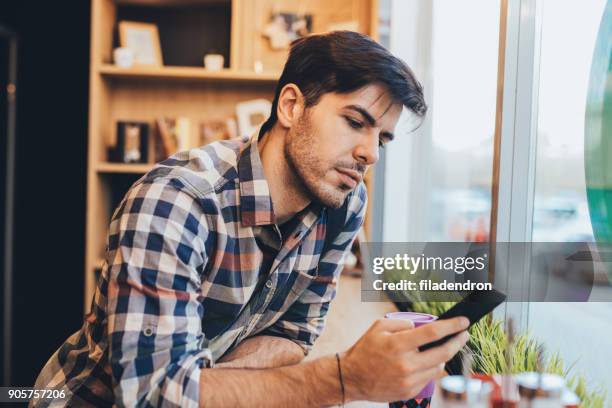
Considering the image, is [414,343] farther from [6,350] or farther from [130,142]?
[6,350]

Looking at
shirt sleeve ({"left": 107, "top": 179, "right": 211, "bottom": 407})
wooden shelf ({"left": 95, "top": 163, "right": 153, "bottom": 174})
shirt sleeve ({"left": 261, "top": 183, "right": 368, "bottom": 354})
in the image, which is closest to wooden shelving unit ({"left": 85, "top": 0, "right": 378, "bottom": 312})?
wooden shelf ({"left": 95, "top": 163, "right": 153, "bottom": 174})

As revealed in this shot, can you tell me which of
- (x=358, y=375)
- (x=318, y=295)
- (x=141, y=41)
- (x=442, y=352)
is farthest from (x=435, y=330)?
(x=141, y=41)

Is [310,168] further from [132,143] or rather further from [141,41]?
[141,41]

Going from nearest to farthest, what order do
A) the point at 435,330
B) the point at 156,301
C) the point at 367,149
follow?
1. the point at 435,330
2. the point at 156,301
3. the point at 367,149

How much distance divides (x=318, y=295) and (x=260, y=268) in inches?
10.5

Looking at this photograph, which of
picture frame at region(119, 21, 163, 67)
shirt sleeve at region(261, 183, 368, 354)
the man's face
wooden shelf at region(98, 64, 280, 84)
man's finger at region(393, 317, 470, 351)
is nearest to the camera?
man's finger at region(393, 317, 470, 351)

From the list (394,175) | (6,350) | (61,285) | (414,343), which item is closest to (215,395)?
(414,343)

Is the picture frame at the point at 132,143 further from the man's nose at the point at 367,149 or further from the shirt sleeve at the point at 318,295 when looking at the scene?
the man's nose at the point at 367,149

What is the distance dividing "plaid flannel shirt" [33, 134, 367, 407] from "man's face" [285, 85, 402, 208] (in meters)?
0.09

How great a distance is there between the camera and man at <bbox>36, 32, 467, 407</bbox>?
92cm

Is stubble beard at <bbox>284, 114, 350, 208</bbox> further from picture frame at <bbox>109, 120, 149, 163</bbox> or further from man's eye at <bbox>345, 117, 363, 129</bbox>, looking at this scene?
picture frame at <bbox>109, 120, 149, 163</bbox>

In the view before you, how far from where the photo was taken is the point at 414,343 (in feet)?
2.64

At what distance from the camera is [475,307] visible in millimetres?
800

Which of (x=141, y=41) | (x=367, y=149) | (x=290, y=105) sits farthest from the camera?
(x=141, y=41)
